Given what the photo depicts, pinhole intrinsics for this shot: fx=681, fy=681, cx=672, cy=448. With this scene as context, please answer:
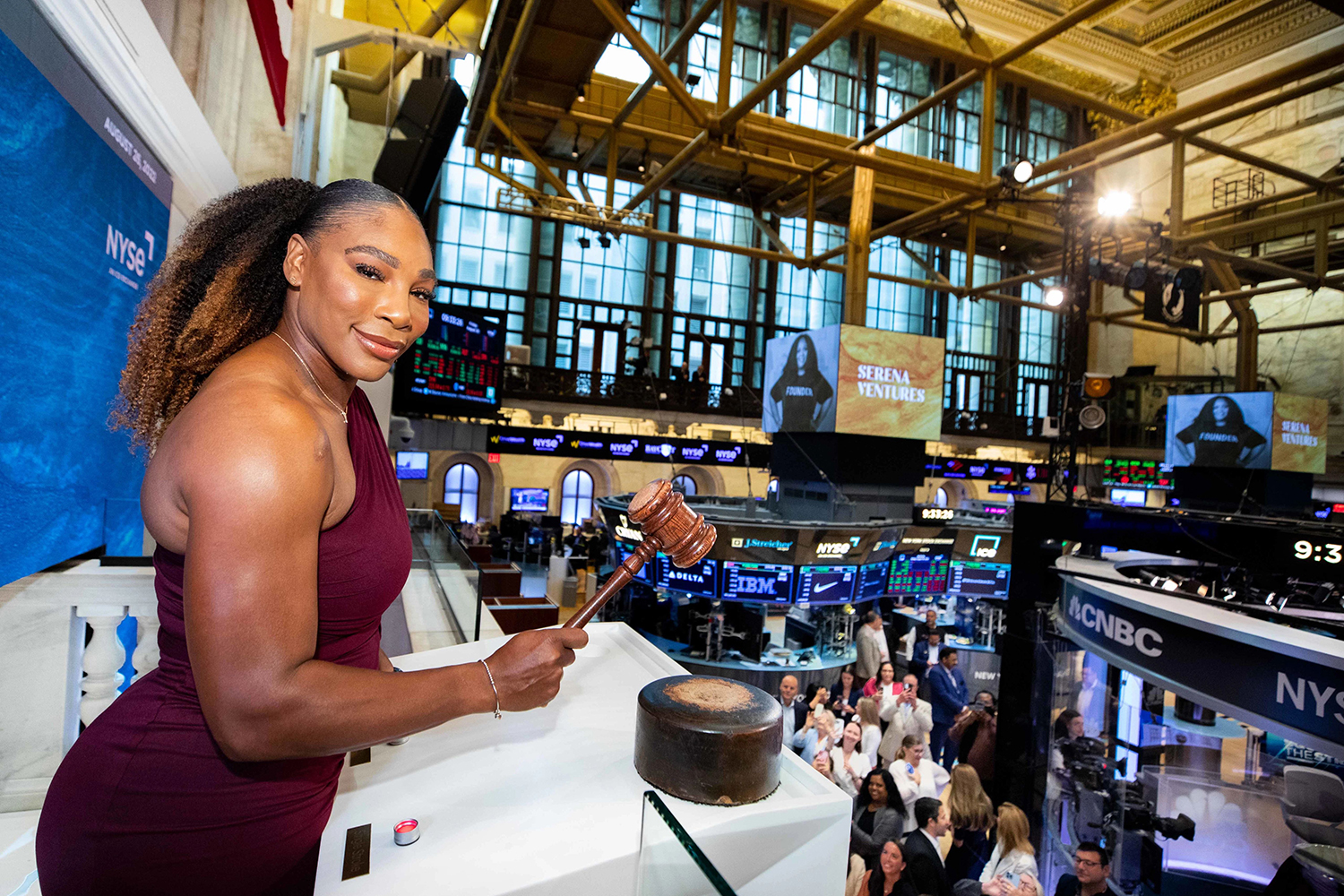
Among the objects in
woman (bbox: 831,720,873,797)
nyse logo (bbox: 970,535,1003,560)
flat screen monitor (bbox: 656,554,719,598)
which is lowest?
woman (bbox: 831,720,873,797)

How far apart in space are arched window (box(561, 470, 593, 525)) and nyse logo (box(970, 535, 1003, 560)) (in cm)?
1322

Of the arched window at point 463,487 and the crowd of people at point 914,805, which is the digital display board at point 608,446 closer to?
the arched window at point 463,487

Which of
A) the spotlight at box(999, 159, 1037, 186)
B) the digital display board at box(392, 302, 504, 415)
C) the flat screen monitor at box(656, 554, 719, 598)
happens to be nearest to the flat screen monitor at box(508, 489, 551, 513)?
the digital display board at box(392, 302, 504, 415)

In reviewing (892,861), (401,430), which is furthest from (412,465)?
(892,861)

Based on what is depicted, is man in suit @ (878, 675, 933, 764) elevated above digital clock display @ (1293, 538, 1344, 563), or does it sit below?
below

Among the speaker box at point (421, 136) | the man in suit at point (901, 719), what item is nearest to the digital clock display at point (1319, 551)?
the man in suit at point (901, 719)

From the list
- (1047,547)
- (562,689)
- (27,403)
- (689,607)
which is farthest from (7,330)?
(689,607)

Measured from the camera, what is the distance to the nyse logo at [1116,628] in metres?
5.34

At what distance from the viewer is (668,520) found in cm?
133

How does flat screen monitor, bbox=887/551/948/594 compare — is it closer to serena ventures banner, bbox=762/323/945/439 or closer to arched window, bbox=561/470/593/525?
serena ventures banner, bbox=762/323/945/439

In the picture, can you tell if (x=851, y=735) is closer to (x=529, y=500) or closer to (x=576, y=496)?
(x=529, y=500)

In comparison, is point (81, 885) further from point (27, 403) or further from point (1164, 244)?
point (1164, 244)

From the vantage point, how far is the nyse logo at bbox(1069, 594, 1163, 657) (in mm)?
5340

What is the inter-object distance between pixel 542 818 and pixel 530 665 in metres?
0.28
